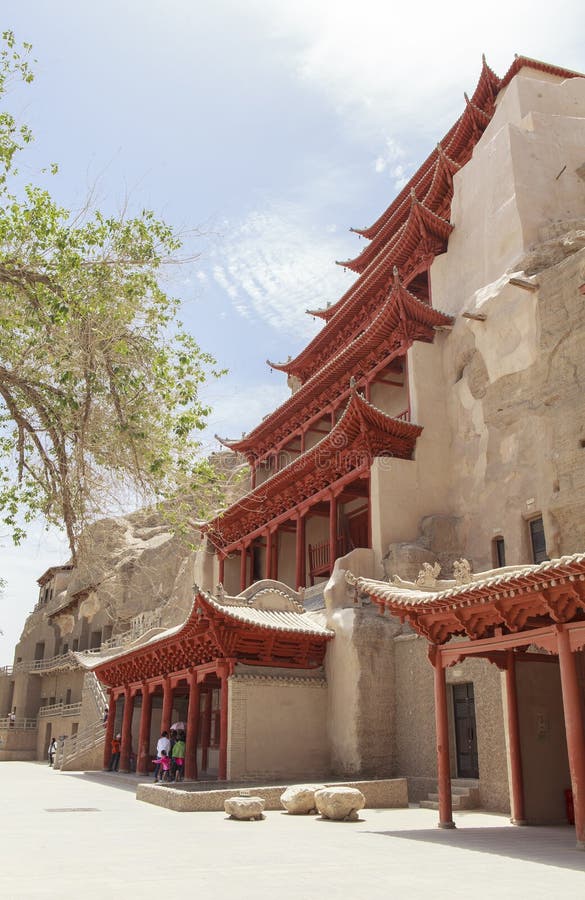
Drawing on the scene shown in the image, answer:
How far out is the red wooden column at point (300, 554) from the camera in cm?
2427

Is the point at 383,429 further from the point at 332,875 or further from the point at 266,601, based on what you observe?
the point at 332,875

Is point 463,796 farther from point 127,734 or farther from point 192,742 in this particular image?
point 127,734

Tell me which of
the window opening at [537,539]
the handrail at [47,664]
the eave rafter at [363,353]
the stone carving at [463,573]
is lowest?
the stone carving at [463,573]

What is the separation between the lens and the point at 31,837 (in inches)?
378

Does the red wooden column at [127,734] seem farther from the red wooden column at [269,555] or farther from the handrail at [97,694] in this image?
the red wooden column at [269,555]

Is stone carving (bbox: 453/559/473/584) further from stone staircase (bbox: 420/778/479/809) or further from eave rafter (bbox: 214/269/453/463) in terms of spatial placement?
eave rafter (bbox: 214/269/453/463)

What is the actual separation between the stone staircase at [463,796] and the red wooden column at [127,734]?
11714 mm

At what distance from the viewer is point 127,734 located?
2323cm

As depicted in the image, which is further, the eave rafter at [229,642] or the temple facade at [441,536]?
the eave rafter at [229,642]

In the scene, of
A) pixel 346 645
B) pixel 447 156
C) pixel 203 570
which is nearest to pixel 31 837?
pixel 346 645

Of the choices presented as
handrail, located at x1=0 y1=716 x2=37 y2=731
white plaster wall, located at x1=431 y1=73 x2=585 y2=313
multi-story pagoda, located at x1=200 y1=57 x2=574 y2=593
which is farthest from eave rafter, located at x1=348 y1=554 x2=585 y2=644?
handrail, located at x1=0 y1=716 x2=37 y2=731

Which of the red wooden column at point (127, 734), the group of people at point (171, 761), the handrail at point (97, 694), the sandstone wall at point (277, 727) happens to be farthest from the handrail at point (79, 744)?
the sandstone wall at point (277, 727)

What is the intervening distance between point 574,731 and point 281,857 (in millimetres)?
3581

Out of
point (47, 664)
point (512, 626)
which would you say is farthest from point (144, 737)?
point (47, 664)
